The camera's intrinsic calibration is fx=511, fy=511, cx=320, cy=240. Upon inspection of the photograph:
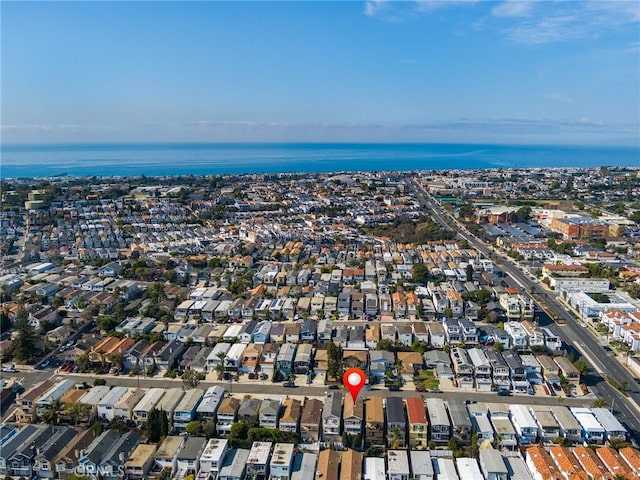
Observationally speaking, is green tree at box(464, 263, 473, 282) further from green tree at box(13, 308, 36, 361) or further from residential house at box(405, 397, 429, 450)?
green tree at box(13, 308, 36, 361)

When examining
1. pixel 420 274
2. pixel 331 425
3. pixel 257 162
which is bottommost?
pixel 257 162

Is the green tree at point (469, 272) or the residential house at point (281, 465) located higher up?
the green tree at point (469, 272)

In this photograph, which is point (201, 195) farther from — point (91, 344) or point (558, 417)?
point (558, 417)

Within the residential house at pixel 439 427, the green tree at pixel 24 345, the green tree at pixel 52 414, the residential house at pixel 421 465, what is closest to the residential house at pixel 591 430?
the residential house at pixel 439 427

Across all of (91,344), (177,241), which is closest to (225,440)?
(91,344)

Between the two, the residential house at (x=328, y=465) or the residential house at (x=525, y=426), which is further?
the residential house at (x=525, y=426)

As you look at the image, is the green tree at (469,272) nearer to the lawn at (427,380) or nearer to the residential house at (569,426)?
the lawn at (427,380)

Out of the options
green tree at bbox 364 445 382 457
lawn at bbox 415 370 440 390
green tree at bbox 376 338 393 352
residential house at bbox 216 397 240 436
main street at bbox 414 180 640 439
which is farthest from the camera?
green tree at bbox 376 338 393 352

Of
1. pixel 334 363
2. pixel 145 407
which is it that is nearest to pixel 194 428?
pixel 145 407

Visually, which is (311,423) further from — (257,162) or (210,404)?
(257,162)

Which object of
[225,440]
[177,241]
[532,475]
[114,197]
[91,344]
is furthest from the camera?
[114,197]

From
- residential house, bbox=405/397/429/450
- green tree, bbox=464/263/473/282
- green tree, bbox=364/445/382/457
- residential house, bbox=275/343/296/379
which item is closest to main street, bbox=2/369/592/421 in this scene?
residential house, bbox=275/343/296/379
